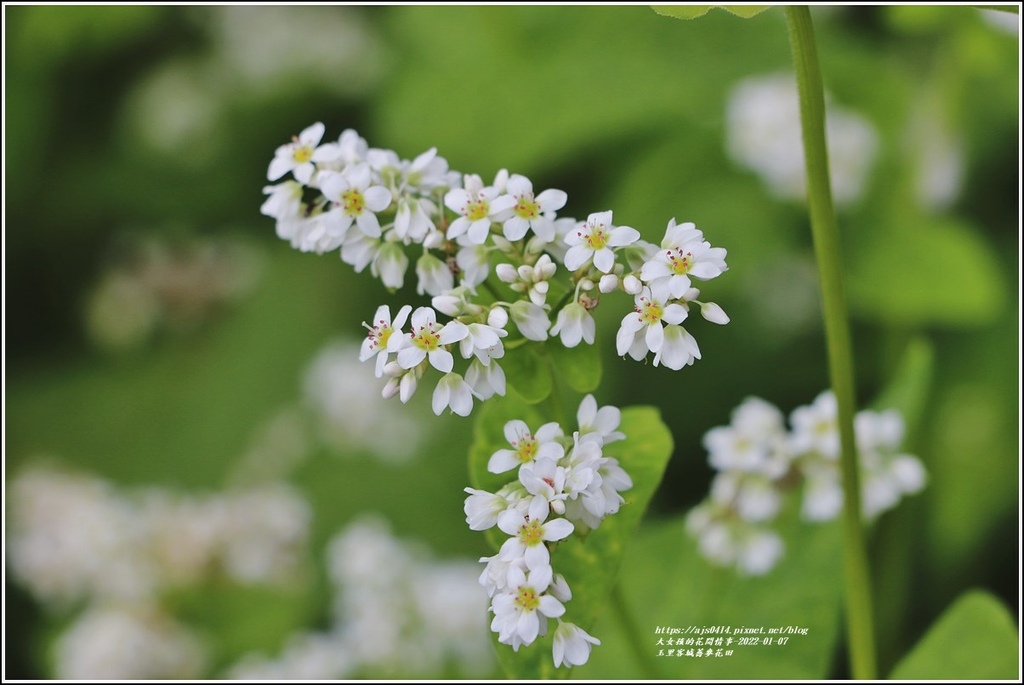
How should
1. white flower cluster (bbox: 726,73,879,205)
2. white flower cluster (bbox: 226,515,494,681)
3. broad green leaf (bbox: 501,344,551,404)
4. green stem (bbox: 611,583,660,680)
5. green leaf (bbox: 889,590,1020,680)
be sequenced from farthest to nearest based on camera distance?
white flower cluster (bbox: 726,73,879,205) < white flower cluster (bbox: 226,515,494,681) < green leaf (bbox: 889,590,1020,680) < green stem (bbox: 611,583,660,680) < broad green leaf (bbox: 501,344,551,404)

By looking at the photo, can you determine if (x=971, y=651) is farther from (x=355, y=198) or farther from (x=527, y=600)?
(x=355, y=198)

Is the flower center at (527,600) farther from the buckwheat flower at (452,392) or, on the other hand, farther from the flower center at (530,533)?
the buckwheat flower at (452,392)

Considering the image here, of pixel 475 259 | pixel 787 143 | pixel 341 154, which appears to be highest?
pixel 787 143

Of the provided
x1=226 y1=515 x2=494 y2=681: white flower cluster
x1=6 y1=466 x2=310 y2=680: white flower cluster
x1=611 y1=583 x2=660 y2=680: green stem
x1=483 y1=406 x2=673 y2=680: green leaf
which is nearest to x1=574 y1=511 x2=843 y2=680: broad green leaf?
x1=611 y1=583 x2=660 y2=680: green stem

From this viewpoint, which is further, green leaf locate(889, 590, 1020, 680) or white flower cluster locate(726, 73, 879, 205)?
white flower cluster locate(726, 73, 879, 205)

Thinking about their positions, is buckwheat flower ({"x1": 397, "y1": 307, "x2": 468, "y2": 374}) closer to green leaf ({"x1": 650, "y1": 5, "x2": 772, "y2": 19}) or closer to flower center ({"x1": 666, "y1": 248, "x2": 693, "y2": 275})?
flower center ({"x1": 666, "y1": 248, "x2": 693, "y2": 275})

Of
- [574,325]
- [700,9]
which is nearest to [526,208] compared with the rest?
[574,325]

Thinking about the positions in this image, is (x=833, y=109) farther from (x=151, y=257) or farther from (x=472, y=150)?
(x=151, y=257)
